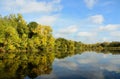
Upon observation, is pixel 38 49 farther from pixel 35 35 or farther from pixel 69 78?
pixel 69 78

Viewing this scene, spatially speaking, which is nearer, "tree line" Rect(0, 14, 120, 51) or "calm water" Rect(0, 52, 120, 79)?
"calm water" Rect(0, 52, 120, 79)

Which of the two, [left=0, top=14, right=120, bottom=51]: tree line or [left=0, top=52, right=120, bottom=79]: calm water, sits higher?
[left=0, top=14, right=120, bottom=51]: tree line

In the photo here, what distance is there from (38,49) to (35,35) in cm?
708

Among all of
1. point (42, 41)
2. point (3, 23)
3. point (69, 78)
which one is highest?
point (3, 23)

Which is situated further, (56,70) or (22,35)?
(22,35)

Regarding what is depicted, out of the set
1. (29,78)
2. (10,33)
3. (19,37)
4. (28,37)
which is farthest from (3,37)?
(29,78)

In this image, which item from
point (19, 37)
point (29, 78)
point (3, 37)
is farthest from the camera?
point (19, 37)

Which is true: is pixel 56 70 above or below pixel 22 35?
below

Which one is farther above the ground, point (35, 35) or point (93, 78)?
point (35, 35)

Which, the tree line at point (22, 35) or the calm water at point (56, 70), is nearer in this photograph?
the calm water at point (56, 70)

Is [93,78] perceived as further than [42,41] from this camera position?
No

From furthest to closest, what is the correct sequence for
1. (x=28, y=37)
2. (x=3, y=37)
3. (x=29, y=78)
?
(x=28, y=37) < (x=3, y=37) < (x=29, y=78)

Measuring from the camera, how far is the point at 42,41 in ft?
311

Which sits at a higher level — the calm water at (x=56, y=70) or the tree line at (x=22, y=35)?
the tree line at (x=22, y=35)
